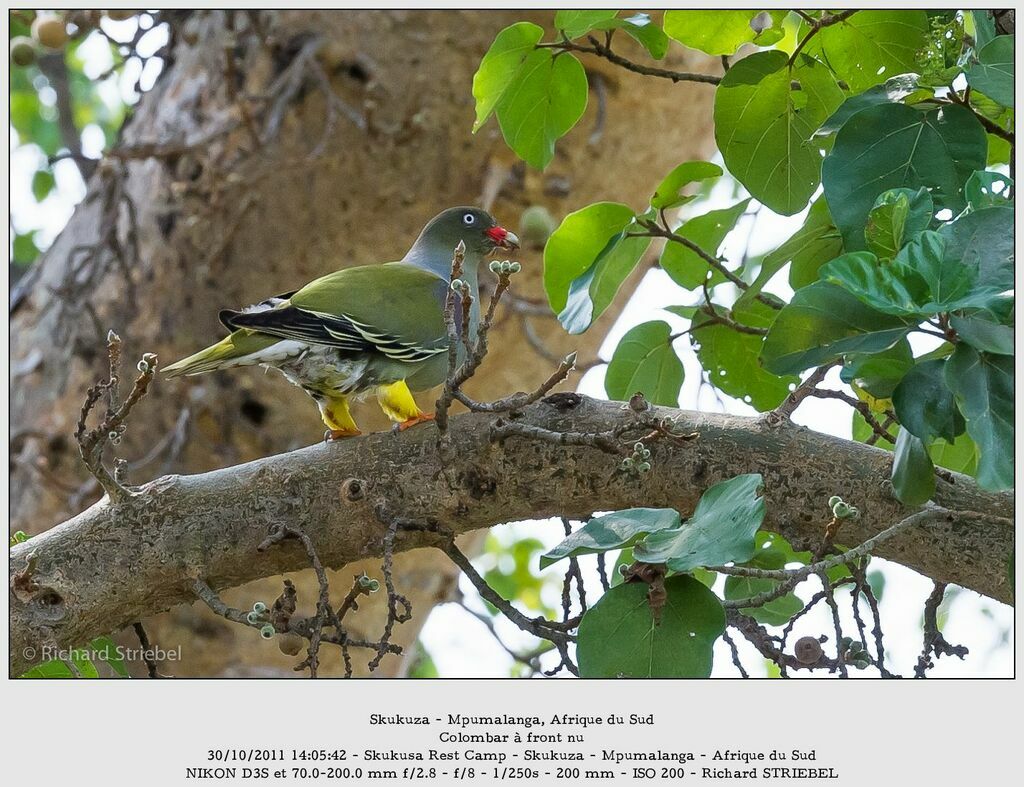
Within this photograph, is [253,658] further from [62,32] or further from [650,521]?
[650,521]

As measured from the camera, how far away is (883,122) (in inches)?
67.9

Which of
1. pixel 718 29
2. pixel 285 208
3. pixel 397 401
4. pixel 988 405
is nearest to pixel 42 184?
pixel 285 208

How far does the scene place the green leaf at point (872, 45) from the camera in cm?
189

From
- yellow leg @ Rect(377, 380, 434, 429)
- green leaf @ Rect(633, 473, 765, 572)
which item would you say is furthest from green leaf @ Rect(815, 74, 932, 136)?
yellow leg @ Rect(377, 380, 434, 429)

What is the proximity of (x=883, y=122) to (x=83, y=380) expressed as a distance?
9.56 feet

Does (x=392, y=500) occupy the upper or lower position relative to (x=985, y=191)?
lower

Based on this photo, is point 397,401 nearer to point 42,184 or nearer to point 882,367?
point 882,367

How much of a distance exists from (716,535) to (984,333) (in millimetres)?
438

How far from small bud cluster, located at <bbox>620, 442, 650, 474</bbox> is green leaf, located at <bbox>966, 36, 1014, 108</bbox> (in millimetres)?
749

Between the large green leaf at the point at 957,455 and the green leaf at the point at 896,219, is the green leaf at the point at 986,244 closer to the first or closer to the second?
Answer: the green leaf at the point at 896,219

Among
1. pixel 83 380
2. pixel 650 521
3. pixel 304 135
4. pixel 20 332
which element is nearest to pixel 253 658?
pixel 83 380

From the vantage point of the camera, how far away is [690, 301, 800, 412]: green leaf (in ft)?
7.45

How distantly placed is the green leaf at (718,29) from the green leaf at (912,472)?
83 cm

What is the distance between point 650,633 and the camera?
1.57 meters
